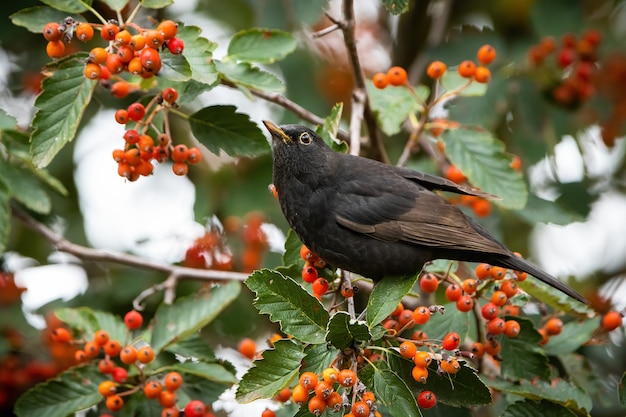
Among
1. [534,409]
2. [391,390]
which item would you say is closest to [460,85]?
[534,409]

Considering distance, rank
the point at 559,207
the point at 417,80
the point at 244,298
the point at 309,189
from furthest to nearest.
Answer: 1. the point at 417,80
2. the point at 244,298
3. the point at 559,207
4. the point at 309,189

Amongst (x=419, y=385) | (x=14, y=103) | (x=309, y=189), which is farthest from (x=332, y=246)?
(x=14, y=103)

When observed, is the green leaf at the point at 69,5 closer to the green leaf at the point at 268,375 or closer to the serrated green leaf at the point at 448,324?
the green leaf at the point at 268,375

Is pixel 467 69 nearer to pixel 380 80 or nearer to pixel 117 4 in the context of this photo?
pixel 380 80

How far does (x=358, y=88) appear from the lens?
466 cm

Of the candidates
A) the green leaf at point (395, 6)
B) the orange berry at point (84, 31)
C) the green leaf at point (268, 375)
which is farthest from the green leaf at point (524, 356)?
the orange berry at point (84, 31)

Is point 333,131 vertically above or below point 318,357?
above

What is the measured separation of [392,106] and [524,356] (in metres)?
1.62

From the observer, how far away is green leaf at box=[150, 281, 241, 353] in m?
4.23

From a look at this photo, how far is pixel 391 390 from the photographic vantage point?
323 centimetres

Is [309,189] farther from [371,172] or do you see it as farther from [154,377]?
[154,377]

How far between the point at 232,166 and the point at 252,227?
545mm

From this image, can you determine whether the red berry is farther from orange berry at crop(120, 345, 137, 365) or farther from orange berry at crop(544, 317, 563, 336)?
orange berry at crop(544, 317, 563, 336)

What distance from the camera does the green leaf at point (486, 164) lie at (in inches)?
180
